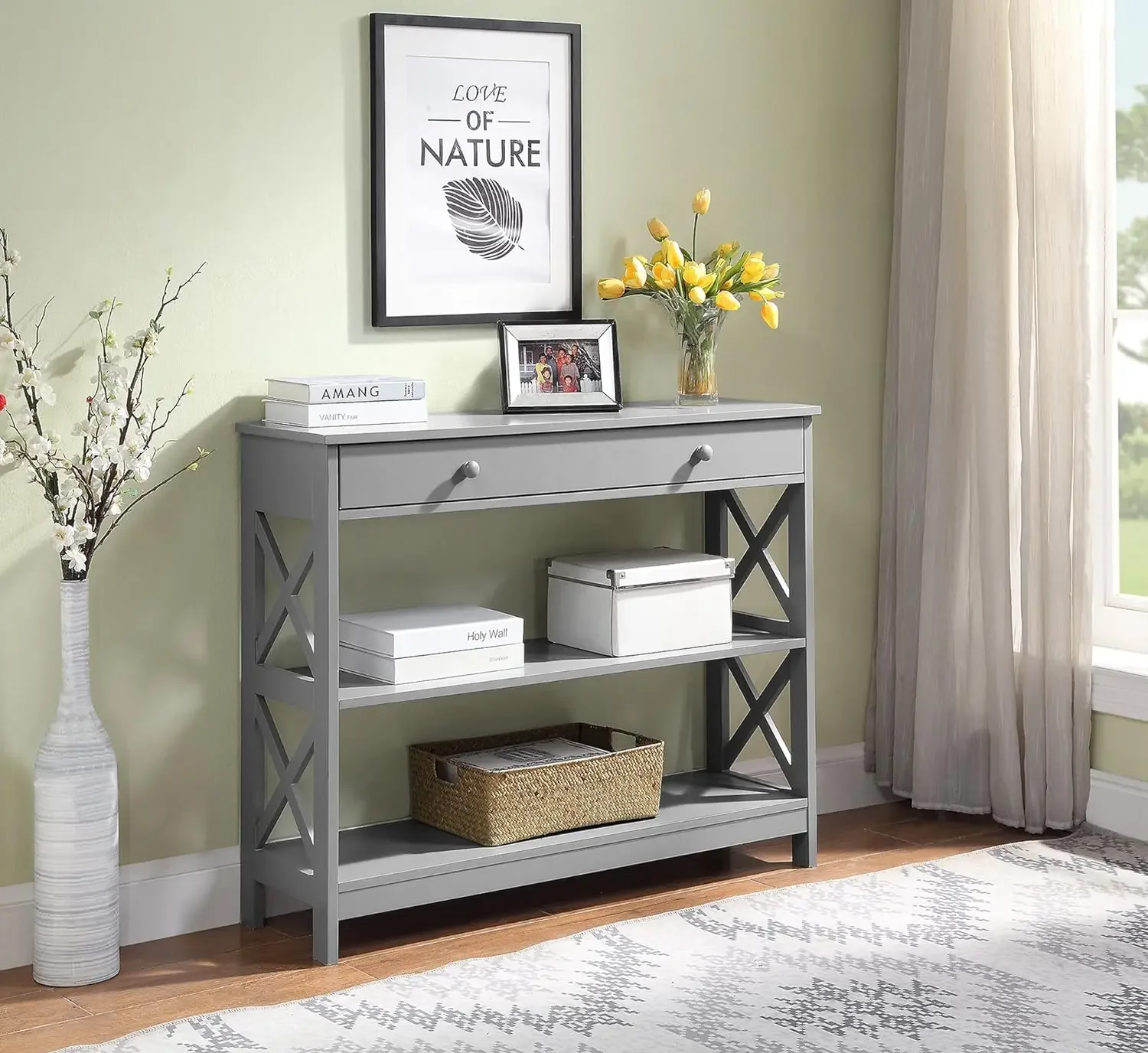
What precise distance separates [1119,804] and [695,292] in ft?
4.85

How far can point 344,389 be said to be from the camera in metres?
2.87

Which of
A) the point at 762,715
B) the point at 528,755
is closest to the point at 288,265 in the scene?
the point at 528,755

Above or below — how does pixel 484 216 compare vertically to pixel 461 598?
above

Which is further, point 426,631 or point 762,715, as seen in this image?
point 762,715

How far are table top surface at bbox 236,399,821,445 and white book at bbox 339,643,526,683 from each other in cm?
40

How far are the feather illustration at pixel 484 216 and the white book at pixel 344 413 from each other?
0.47 metres

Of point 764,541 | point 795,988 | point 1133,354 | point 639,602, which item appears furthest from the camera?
point 1133,354

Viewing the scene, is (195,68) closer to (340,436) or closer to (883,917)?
(340,436)

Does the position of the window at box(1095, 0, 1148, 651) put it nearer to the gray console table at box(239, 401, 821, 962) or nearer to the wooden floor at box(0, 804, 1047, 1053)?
the wooden floor at box(0, 804, 1047, 1053)

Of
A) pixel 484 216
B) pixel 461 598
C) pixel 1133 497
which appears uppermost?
pixel 484 216

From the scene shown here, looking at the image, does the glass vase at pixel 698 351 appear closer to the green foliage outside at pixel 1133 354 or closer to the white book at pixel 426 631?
the white book at pixel 426 631

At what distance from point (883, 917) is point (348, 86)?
1.87 meters

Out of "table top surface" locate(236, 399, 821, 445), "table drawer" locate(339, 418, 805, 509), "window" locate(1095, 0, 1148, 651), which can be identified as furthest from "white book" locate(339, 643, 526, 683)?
"window" locate(1095, 0, 1148, 651)

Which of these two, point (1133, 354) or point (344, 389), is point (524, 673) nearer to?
point (344, 389)
